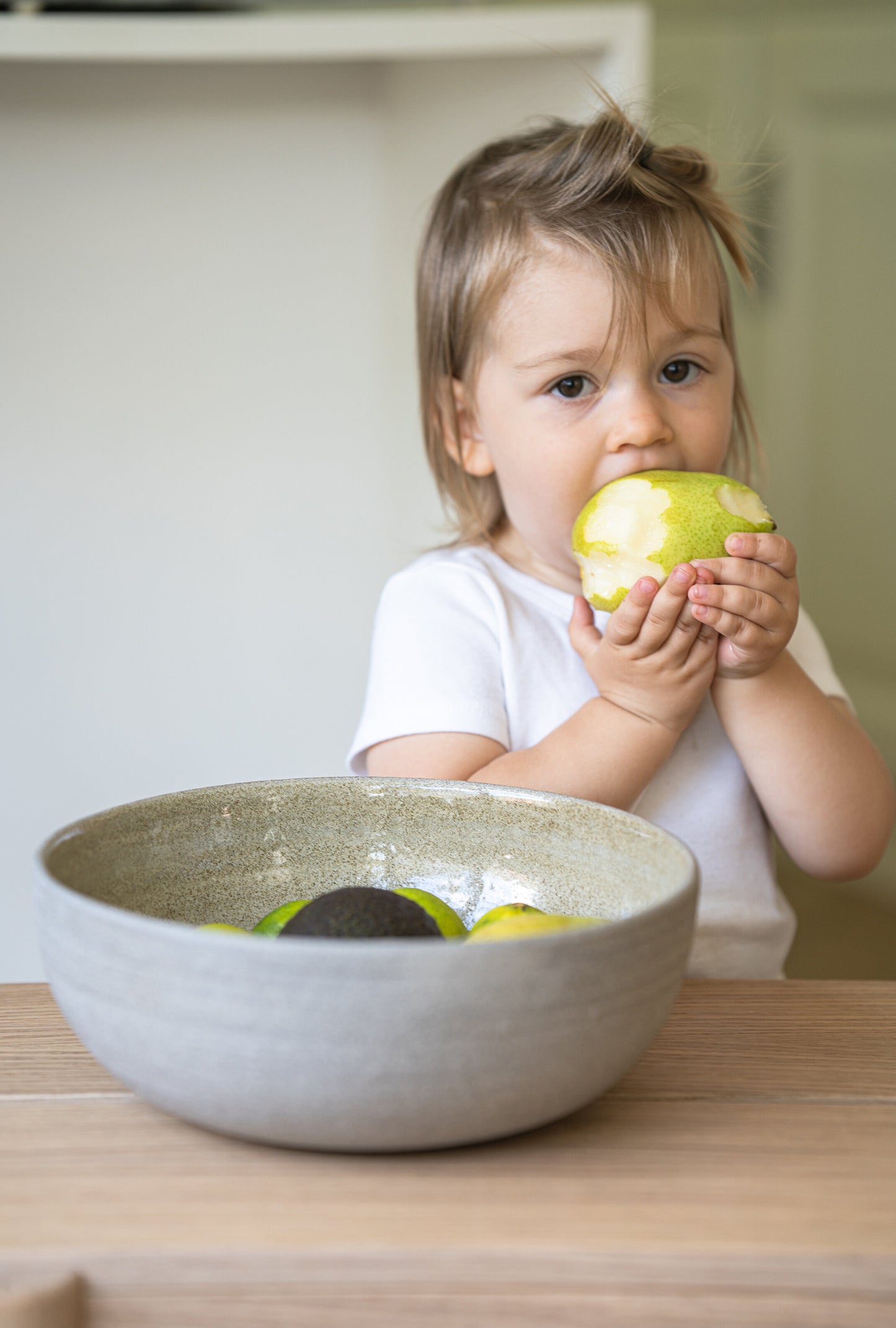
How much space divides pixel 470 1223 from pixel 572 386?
29.5 inches

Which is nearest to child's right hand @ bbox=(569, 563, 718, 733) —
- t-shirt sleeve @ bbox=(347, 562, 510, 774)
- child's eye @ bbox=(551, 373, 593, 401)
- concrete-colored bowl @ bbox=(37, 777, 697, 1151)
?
t-shirt sleeve @ bbox=(347, 562, 510, 774)

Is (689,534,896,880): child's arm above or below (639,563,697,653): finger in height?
below

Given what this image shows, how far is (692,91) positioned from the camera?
2.76 m

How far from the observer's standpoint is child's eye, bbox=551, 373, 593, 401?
1057 mm

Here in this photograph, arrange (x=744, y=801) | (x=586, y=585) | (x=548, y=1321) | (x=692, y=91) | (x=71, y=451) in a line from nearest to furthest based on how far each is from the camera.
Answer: (x=548, y=1321) → (x=586, y=585) → (x=744, y=801) → (x=71, y=451) → (x=692, y=91)

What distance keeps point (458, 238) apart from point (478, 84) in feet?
1.57

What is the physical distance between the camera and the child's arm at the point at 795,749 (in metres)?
0.94

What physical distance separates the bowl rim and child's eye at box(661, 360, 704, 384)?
1.67 feet

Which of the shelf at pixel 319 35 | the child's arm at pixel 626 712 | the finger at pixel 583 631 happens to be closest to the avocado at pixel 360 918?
the child's arm at pixel 626 712

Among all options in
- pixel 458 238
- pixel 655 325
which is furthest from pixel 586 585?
pixel 458 238

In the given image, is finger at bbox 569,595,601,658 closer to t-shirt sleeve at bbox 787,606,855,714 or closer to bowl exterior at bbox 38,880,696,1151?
t-shirt sleeve at bbox 787,606,855,714

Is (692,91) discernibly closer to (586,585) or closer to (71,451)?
(71,451)

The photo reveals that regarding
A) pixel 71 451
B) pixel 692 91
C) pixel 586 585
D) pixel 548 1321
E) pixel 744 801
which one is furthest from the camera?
pixel 692 91

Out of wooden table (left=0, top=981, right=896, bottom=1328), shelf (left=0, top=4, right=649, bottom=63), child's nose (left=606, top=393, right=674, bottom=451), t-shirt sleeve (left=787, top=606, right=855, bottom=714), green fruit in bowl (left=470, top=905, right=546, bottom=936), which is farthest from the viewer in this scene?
shelf (left=0, top=4, right=649, bottom=63)
